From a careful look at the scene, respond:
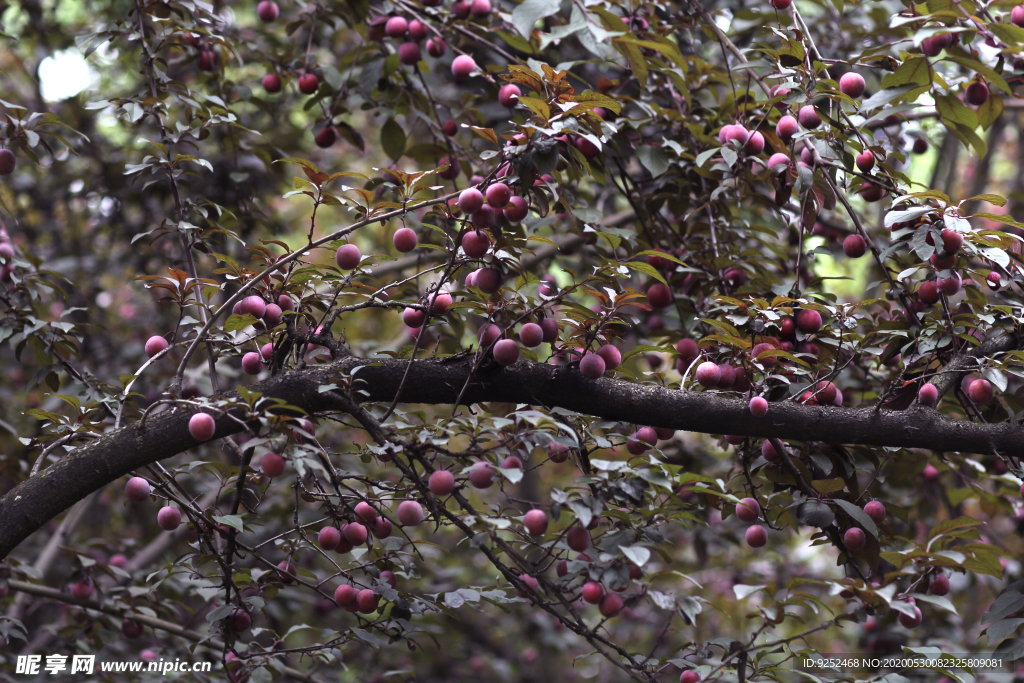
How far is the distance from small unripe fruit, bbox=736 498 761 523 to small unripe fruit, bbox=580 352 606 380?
442mm

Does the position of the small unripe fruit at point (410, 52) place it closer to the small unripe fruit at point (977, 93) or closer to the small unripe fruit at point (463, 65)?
the small unripe fruit at point (463, 65)

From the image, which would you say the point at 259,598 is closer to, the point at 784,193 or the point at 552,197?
the point at 552,197

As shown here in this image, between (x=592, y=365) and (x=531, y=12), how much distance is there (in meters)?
0.63

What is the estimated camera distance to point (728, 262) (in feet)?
6.12

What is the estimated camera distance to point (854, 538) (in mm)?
1604

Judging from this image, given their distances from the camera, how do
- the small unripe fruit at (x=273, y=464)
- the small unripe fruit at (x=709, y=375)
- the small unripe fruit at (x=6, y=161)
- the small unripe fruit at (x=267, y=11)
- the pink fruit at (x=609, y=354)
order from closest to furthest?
the small unripe fruit at (x=273, y=464) → the pink fruit at (x=609, y=354) → the small unripe fruit at (x=709, y=375) → the small unripe fruit at (x=6, y=161) → the small unripe fruit at (x=267, y=11)

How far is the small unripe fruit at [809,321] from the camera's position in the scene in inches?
67.6

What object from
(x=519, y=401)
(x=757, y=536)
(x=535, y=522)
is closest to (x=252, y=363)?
(x=519, y=401)

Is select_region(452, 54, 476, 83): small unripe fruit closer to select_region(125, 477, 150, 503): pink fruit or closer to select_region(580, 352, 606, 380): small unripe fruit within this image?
select_region(580, 352, 606, 380): small unripe fruit

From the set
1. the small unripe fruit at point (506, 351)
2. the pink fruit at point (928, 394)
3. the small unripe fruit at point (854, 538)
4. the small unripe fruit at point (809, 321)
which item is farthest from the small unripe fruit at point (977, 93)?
the small unripe fruit at point (506, 351)

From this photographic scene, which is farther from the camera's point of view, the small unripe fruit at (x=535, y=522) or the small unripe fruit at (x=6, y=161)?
the small unripe fruit at (x=6, y=161)

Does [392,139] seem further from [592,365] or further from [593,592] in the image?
[593,592]

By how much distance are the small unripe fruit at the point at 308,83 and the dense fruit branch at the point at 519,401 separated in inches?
46.4

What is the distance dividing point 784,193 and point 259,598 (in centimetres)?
147
